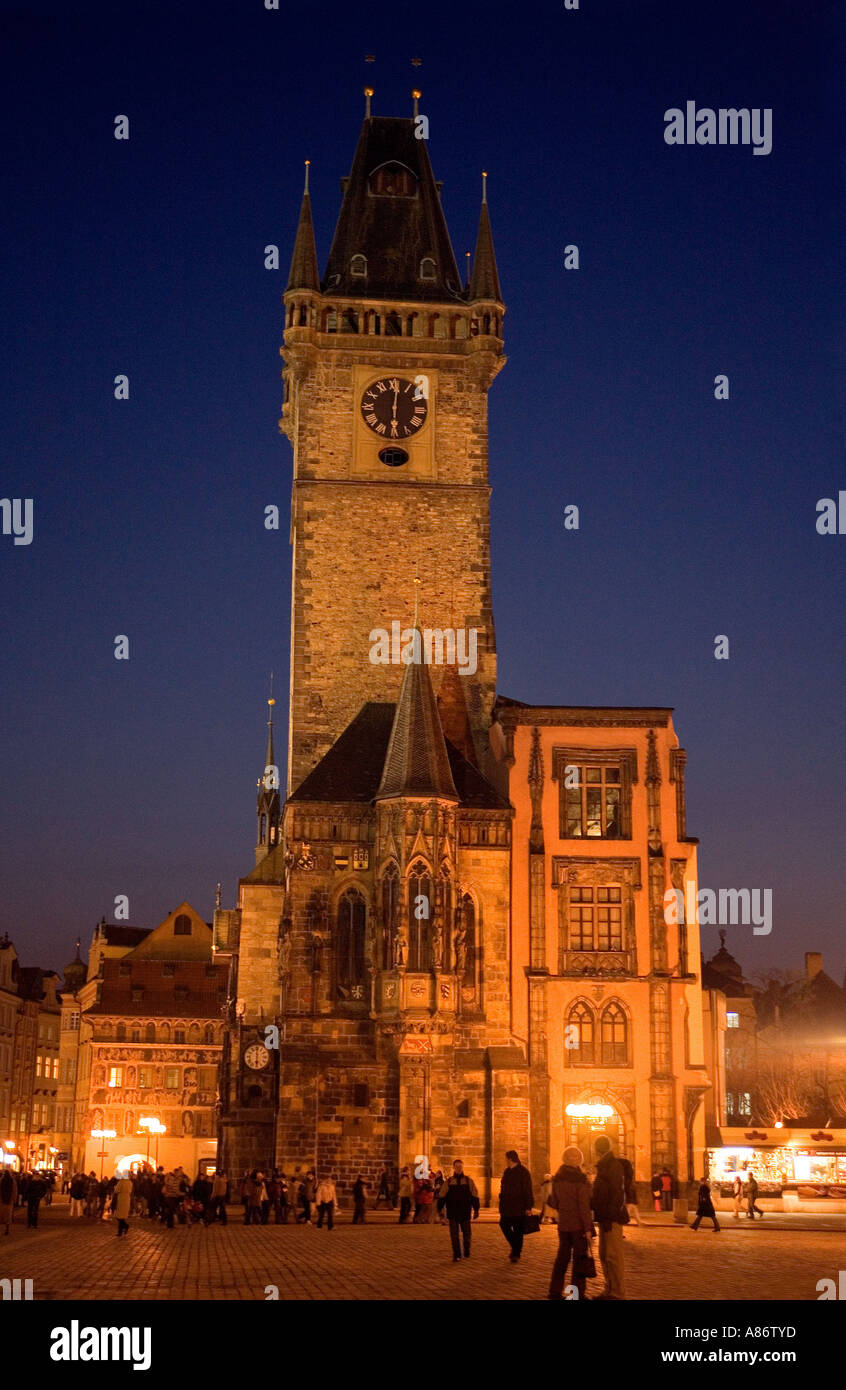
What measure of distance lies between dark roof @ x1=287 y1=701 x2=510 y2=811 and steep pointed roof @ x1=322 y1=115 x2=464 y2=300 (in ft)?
50.5

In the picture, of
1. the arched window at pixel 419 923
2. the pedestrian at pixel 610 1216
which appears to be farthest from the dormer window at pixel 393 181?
the pedestrian at pixel 610 1216

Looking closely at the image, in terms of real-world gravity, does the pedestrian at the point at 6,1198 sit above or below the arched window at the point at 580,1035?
below

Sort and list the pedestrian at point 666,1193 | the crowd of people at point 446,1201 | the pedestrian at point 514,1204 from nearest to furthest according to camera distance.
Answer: the crowd of people at point 446,1201, the pedestrian at point 514,1204, the pedestrian at point 666,1193

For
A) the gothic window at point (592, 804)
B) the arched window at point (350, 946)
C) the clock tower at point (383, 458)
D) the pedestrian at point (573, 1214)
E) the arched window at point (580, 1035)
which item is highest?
the clock tower at point (383, 458)

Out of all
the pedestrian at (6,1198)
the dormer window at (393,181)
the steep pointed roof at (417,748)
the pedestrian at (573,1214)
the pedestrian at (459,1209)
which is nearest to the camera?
the pedestrian at (573,1214)

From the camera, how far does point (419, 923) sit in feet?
153

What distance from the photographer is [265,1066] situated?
5034 cm

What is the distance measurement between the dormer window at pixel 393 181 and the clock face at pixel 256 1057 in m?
29.9

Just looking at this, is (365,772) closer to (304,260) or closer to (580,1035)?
(580,1035)

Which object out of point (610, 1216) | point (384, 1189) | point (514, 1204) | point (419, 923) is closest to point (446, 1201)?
point (514, 1204)

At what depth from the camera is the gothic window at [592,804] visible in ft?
165

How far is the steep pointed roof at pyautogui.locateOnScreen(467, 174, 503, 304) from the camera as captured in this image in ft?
191

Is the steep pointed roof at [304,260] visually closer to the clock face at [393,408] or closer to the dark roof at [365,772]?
the clock face at [393,408]
